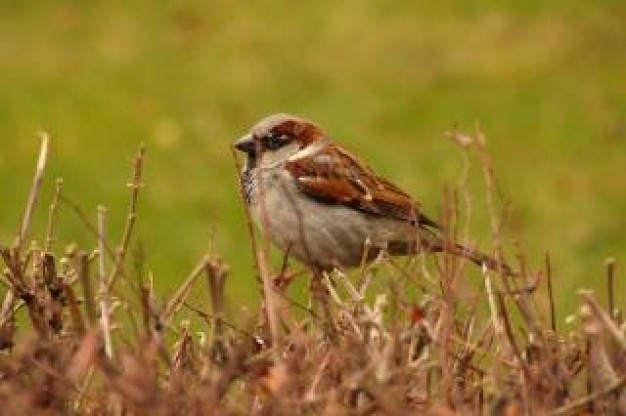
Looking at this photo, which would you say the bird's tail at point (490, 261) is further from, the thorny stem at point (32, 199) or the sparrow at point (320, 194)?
the sparrow at point (320, 194)

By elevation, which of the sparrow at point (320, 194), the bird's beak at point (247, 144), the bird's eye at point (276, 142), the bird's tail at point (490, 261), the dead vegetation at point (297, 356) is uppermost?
the bird's eye at point (276, 142)

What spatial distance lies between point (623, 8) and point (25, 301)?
1204cm

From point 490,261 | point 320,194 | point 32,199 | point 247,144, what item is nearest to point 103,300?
point 32,199

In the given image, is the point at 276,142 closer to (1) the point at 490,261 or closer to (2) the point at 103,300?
(1) the point at 490,261

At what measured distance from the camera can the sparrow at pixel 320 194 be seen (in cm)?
570

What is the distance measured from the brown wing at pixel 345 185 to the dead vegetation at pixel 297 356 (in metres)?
2.48

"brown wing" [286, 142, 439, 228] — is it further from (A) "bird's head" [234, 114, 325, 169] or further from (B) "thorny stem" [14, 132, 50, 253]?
(B) "thorny stem" [14, 132, 50, 253]

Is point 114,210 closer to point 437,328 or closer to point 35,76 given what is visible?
point 35,76

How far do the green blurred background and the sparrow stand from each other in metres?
3.67

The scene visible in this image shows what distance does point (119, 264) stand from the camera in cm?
311

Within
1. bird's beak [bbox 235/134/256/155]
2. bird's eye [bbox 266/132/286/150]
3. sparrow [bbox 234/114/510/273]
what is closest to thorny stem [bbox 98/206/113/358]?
sparrow [bbox 234/114/510/273]

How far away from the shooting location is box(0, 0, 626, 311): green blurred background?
36.9 feet

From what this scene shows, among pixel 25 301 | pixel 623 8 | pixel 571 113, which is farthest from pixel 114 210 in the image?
pixel 25 301

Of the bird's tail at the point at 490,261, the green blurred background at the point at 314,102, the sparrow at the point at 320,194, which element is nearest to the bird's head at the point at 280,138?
the sparrow at the point at 320,194
